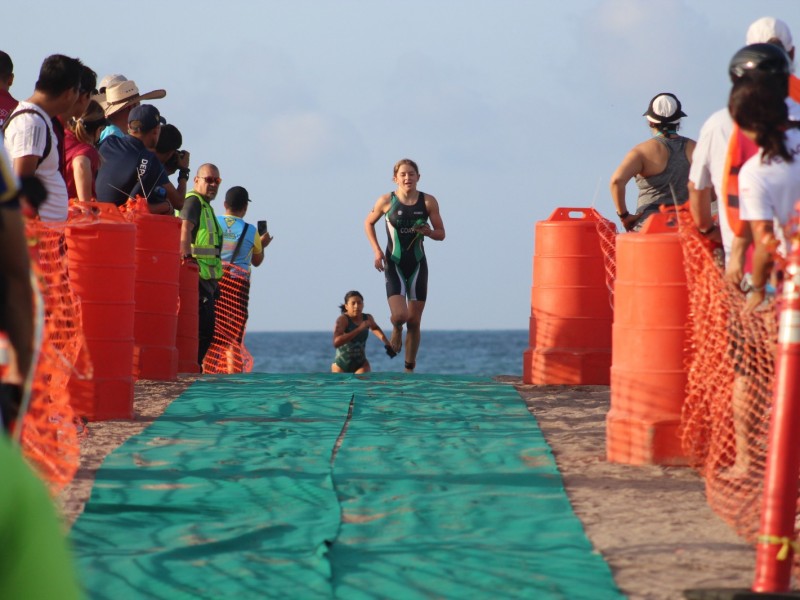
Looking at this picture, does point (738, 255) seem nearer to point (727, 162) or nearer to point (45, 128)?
point (727, 162)

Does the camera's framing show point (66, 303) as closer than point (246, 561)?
No

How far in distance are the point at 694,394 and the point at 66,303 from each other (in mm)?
3692

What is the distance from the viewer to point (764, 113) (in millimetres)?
5207

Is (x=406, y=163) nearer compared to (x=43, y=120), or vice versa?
(x=43, y=120)

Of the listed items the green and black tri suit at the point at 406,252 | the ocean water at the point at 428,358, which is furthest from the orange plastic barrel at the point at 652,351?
the ocean water at the point at 428,358

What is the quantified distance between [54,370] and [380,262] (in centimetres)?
539

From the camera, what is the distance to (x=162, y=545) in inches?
196

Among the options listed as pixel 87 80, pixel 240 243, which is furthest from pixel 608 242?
pixel 87 80

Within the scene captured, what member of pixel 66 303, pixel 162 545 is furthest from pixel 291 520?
pixel 66 303

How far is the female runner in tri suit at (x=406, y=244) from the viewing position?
11945mm

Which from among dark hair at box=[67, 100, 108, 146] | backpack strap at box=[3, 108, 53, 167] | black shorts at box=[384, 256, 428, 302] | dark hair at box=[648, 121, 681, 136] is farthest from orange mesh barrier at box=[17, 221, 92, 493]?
black shorts at box=[384, 256, 428, 302]

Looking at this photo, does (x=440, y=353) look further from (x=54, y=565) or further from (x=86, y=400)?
(x=54, y=565)

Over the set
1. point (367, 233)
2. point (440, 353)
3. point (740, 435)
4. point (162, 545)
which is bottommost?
point (440, 353)

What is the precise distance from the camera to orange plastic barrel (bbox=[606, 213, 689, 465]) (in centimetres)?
659
